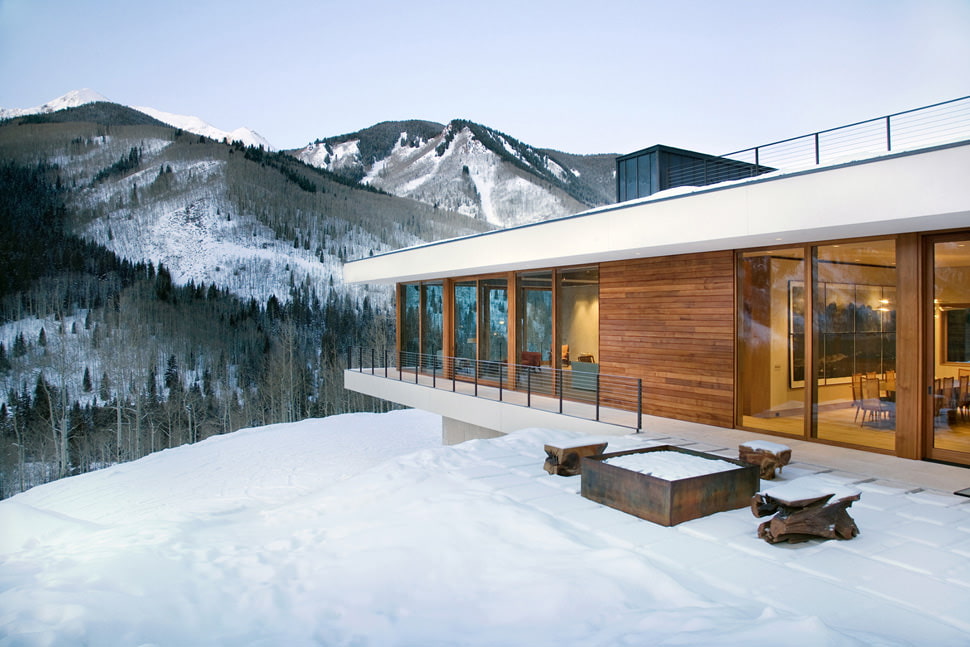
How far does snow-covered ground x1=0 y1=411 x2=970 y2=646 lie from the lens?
2986 millimetres

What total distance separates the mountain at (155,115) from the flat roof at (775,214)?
49.1 ft

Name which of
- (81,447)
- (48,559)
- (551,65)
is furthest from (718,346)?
(551,65)

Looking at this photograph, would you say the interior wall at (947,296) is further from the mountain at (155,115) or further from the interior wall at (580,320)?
the mountain at (155,115)

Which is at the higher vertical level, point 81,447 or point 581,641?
point 581,641

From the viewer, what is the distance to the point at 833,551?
12.3 ft

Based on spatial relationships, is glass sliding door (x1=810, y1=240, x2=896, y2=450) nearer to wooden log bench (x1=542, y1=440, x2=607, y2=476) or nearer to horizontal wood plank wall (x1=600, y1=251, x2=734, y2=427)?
horizontal wood plank wall (x1=600, y1=251, x2=734, y2=427)

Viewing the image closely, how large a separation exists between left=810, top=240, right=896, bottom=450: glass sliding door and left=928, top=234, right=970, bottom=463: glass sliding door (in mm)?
375

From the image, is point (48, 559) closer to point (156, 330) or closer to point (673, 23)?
point (673, 23)

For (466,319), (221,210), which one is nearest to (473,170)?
(221,210)

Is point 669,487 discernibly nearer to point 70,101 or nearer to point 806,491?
point 806,491

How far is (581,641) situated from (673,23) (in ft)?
94.3

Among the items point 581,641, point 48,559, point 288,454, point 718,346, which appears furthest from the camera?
point 288,454

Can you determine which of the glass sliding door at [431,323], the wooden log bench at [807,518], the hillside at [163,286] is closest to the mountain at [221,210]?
the hillside at [163,286]

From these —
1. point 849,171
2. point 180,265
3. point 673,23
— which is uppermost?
point 673,23
